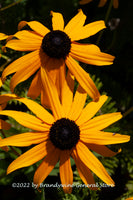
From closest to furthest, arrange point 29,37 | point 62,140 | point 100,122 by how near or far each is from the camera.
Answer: point 62,140 < point 100,122 < point 29,37

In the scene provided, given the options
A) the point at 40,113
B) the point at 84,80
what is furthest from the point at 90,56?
the point at 40,113

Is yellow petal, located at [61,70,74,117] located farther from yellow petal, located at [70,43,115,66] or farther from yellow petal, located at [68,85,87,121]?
yellow petal, located at [70,43,115,66]

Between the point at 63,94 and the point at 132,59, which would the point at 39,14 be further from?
the point at 63,94

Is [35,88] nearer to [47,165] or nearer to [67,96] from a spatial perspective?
[67,96]

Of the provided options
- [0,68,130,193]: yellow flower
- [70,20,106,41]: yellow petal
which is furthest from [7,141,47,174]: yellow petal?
[70,20,106,41]: yellow petal

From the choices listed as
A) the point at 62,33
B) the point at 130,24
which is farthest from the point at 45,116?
the point at 130,24

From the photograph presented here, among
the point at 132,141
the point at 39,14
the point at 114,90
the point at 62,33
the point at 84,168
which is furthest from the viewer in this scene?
the point at 39,14

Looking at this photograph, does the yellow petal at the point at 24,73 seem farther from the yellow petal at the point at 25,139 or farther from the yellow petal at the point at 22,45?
the yellow petal at the point at 25,139
